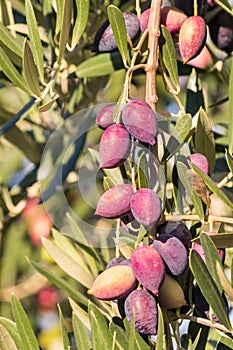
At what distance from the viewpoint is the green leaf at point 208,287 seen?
75cm

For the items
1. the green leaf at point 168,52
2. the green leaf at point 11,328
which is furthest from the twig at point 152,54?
the green leaf at point 11,328

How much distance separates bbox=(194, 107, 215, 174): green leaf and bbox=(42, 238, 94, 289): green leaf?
9.2 inches

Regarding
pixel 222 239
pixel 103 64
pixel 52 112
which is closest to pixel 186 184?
pixel 222 239

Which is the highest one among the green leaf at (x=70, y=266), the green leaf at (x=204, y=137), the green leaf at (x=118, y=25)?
the green leaf at (x=118, y=25)

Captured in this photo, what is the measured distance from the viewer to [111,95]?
1398mm

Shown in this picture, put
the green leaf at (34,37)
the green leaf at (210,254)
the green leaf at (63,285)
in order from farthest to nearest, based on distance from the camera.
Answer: the green leaf at (63,285)
the green leaf at (34,37)
the green leaf at (210,254)

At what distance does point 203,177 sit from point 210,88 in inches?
30.0

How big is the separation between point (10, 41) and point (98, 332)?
33 cm

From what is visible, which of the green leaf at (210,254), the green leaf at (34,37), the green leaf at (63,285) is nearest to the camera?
the green leaf at (210,254)

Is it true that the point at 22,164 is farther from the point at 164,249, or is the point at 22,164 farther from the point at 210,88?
the point at 164,249

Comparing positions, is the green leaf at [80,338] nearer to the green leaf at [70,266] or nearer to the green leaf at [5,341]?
the green leaf at [5,341]

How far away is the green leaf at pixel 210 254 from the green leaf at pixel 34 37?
9.7 inches

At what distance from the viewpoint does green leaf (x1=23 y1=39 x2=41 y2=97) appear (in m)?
0.83

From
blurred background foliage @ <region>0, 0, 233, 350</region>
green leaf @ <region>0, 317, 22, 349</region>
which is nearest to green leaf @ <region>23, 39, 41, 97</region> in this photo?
blurred background foliage @ <region>0, 0, 233, 350</region>
